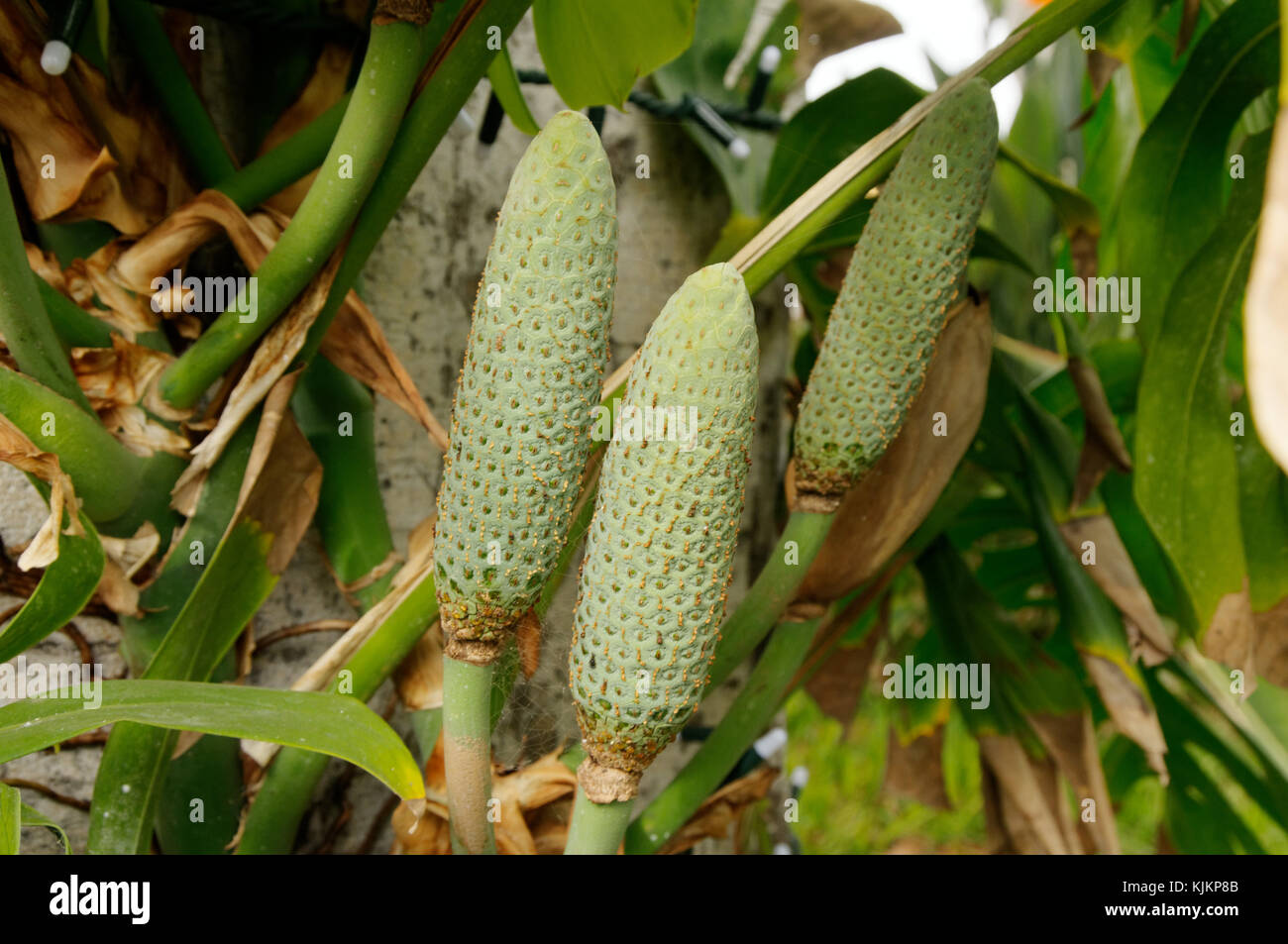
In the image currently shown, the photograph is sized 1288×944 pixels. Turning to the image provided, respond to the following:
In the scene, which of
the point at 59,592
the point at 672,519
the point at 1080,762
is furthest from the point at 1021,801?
the point at 59,592

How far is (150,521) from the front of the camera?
482mm

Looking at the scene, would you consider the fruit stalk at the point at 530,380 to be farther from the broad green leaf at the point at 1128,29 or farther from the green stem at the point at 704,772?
the broad green leaf at the point at 1128,29

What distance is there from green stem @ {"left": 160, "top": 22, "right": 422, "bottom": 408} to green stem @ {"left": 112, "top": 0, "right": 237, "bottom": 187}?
110mm

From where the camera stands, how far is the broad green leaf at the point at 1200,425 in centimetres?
A: 57

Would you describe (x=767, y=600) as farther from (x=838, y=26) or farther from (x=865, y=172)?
(x=838, y=26)

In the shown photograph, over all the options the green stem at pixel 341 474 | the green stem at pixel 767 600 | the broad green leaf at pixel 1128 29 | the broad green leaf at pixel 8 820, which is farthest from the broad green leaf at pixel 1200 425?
the broad green leaf at pixel 8 820

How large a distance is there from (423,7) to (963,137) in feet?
0.78

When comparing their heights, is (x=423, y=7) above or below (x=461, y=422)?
above

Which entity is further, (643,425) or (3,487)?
(3,487)

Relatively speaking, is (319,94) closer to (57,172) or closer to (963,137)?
(57,172)

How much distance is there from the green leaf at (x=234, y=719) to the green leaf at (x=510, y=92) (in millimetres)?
352

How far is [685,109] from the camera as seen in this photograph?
74 centimetres

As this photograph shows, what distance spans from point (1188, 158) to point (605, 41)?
40 cm
